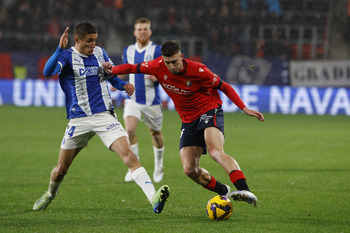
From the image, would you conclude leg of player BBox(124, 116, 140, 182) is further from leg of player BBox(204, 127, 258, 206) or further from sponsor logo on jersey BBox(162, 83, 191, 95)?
leg of player BBox(204, 127, 258, 206)

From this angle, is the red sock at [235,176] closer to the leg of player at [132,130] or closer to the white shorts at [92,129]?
the white shorts at [92,129]

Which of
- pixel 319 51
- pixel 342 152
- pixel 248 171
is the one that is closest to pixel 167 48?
pixel 248 171

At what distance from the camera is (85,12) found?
74.3 feet

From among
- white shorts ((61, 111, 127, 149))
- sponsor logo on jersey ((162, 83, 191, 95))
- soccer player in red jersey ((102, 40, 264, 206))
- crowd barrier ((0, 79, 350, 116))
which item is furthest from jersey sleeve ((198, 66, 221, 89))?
crowd barrier ((0, 79, 350, 116))

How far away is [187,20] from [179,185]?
14.5m

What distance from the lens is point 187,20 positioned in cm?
2169

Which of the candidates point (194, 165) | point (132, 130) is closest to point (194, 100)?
point (194, 165)

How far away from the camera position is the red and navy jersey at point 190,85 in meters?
5.98

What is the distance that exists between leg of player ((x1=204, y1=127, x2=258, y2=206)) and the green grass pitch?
0.37m

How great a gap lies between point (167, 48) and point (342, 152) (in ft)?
20.8

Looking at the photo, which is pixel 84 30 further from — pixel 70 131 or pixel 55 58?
pixel 70 131

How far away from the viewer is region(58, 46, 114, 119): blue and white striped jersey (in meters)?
6.07

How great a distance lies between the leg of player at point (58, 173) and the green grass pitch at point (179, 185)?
0.13 m

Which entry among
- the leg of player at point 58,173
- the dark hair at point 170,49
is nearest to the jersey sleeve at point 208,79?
the dark hair at point 170,49
